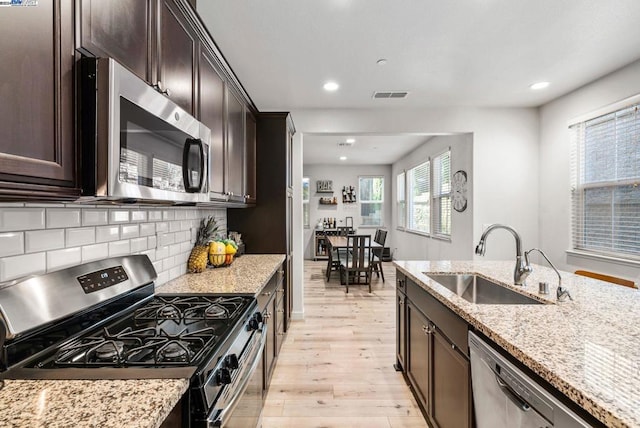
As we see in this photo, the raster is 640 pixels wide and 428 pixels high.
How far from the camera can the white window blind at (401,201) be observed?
288 inches

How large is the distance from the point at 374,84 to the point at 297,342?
8.71 ft

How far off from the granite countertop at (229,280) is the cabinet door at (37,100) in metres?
1.01

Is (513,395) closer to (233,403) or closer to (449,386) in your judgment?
(449,386)

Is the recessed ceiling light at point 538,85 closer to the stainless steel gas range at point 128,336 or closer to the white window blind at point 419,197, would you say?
the white window blind at point 419,197

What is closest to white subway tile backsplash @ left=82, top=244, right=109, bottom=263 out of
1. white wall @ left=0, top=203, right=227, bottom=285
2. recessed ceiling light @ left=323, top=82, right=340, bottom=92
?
white wall @ left=0, top=203, right=227, bottom=285

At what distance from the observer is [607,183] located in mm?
2854

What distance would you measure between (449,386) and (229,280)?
4.46ft

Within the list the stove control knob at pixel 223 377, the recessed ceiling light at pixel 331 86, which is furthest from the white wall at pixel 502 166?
the stove control knob at pixel 223 377

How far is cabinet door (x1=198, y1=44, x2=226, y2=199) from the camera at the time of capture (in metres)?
1.80

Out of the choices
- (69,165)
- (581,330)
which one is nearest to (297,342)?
(581,330)

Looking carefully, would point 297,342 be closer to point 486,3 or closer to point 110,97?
point 110,97

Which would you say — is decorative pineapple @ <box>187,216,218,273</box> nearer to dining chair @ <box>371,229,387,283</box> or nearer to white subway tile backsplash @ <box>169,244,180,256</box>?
white subway tile backsplash @ <box>169,244,180,256</box>

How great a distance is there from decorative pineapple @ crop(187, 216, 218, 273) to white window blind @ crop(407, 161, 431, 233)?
4226 mm

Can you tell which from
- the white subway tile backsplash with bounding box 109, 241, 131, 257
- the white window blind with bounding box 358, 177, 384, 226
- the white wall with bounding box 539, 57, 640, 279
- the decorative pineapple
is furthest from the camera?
the white window blind with bounding box 358, 177, 384, 226
